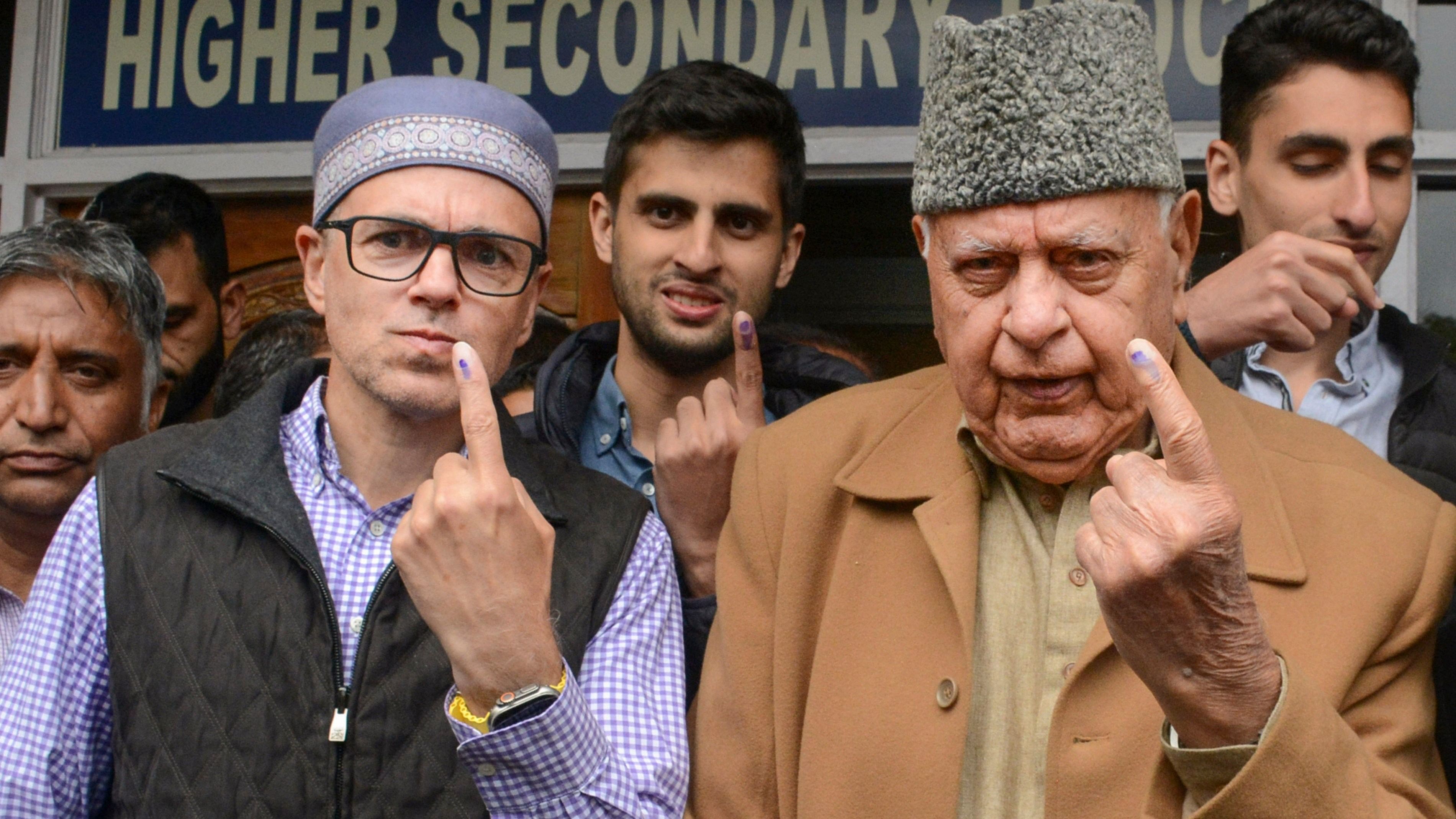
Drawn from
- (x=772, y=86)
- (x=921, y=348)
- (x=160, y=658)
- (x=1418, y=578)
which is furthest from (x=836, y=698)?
(x=921, y=348)

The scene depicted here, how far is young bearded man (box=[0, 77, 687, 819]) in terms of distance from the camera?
1861 millimetres

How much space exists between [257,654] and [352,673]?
0.44 feet

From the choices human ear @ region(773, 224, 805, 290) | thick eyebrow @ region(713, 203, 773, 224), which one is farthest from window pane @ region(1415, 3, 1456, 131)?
thick eyebrow @ region(713, 203, 773, 224)

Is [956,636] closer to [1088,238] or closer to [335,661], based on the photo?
[1088,238]

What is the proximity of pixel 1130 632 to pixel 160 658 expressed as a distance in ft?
4.32

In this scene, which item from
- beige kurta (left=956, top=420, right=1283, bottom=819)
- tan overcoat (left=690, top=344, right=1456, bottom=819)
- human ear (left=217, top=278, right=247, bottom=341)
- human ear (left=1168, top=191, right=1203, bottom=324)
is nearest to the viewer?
tan overcoat (left=690, top=344, right=1456, bottom=819)

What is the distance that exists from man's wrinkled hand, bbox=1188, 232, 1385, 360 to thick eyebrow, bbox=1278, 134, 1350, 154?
1.37 feet

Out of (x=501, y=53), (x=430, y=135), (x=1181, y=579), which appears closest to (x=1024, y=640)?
(x=1181, y=579)

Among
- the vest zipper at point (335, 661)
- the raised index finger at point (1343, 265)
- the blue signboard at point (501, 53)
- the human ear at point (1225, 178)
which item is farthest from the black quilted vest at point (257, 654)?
the blue signboard at point (501, 53)

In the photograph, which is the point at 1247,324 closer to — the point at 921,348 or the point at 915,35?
the point at 915,35

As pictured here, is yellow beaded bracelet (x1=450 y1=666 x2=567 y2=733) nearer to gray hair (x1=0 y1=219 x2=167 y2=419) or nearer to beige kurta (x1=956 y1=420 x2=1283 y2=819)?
beige kurta (x1=956 y1=420 x2=1283 y2=819)

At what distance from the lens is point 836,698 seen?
1916 millimetres

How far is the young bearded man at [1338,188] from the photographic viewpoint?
107 inches

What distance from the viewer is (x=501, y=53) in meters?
4.25
